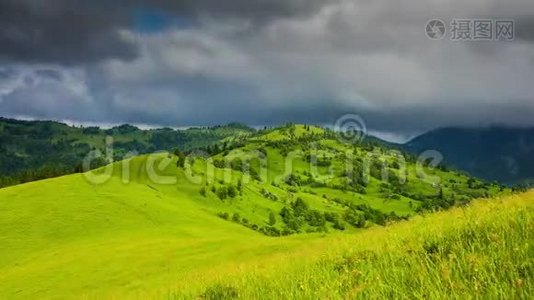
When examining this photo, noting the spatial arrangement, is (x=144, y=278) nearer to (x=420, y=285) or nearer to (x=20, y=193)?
(x=420, y=285)

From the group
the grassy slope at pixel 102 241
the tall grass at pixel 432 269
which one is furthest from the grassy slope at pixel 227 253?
the grassy slope at pixel 102 241

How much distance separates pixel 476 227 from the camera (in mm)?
11000

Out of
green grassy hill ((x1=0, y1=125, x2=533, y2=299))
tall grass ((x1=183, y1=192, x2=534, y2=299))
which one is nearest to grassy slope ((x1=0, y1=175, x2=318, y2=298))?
green grassy hill ((x1=0, y1=125, x2=533, y2=299))

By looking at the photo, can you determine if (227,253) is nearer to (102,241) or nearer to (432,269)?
(432,269)

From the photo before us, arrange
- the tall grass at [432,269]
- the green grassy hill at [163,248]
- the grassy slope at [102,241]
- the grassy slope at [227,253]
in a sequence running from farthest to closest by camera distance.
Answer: the grassy slope at [102,241]
the green grassy hill at [163,248]
the grassy slope at [227,253]
the tall grass at [432,269]

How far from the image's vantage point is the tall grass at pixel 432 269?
7.12m

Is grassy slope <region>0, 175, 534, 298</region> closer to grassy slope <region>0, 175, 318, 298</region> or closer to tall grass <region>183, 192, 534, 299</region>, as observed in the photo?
tall grass <region>183, 192, 534, 299</region>

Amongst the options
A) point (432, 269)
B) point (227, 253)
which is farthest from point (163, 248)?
point (432, 269)

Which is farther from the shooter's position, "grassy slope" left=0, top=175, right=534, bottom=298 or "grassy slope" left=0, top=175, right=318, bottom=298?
"grassy slope" left=0, top=175, right=318, bottom=298

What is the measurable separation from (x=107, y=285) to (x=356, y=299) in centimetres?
4904

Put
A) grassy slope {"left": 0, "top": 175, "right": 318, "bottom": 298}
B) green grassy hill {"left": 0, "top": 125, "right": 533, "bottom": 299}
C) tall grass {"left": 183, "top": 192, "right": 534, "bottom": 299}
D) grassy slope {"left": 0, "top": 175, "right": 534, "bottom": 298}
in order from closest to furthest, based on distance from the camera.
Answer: tall grass {"left": 183, "top": 192, "right": 534, "bottom": 299} < grassy slope {"left": 0, "top": 175, "right": 534, "bottom": 298} < green grassy hill {"left": 0, "top": 125, "right": 533, "bottom": 299} < grassy slope {"left": 0, "top": 175, "right": 318, "bottom": 298}

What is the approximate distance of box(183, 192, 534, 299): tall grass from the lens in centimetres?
712

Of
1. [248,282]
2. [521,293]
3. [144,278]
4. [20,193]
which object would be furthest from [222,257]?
[20,193]

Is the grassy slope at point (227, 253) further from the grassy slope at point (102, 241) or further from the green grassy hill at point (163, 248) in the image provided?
the grassy slope at point (102, 241)
